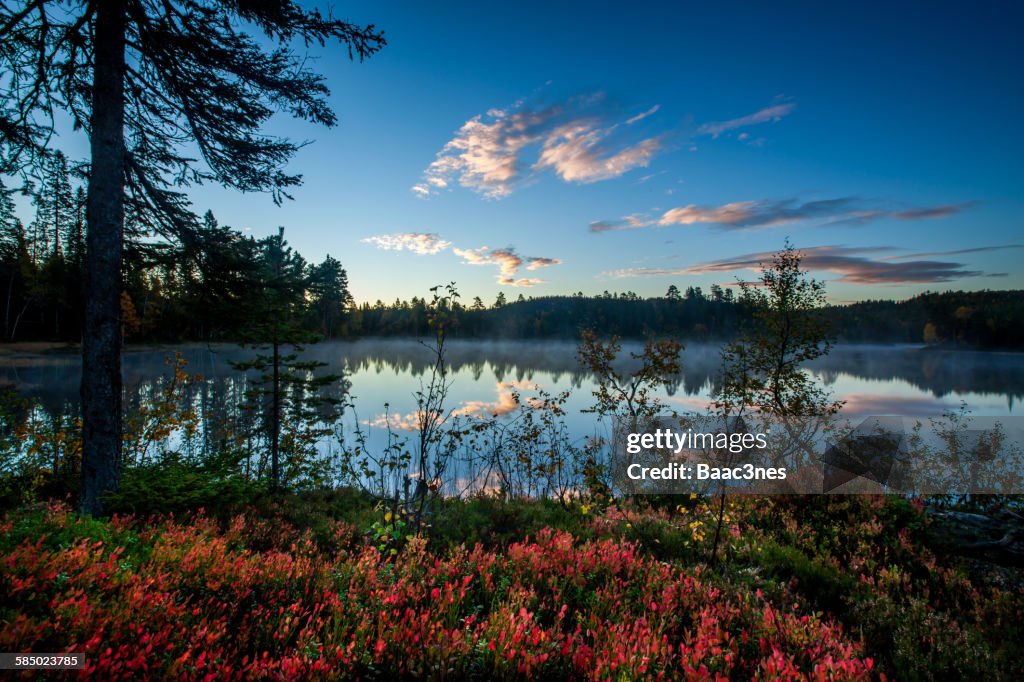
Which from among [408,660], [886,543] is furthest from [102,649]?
[886,543]

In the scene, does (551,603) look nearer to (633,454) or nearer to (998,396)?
(633,454)

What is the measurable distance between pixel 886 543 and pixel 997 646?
342cm

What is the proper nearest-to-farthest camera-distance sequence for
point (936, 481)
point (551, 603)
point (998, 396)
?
point (551, 603) → point (936, 481) → point (998, 396)

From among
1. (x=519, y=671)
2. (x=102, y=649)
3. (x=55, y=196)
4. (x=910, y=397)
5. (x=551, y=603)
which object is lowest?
(x=910, y=397)

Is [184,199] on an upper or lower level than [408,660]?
upper

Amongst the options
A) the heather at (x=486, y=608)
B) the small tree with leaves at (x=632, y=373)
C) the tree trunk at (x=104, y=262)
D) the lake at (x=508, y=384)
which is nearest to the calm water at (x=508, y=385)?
the lake at (x=508, y=384)

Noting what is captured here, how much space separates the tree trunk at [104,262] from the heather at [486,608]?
1.55 m

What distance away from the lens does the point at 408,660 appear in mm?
3225
